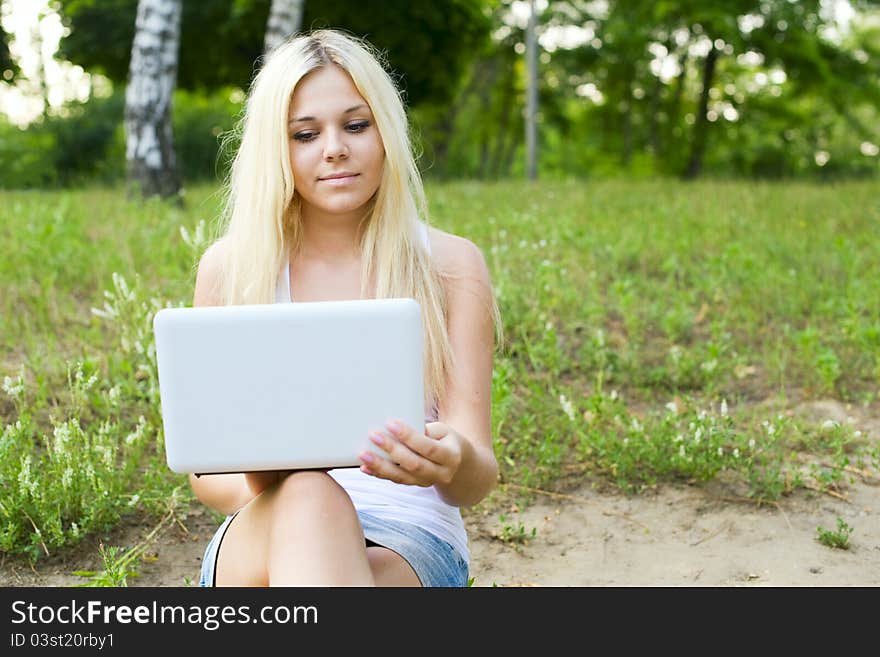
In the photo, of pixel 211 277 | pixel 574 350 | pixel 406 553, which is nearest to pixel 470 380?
pixel 406 553

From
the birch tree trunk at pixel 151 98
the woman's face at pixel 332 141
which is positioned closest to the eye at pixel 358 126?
the woman's face at pixel 332 141

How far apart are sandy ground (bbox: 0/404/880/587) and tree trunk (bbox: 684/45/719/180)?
13006 mm

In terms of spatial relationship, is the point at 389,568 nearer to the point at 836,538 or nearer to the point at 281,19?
the point at 836,538

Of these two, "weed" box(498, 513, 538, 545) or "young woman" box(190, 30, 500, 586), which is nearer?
"young woman" box(190, 30, 500, 586)

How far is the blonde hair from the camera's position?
2178 millimetres

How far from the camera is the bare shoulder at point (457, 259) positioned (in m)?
2.35

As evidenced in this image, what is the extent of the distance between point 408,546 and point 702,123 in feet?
51.8

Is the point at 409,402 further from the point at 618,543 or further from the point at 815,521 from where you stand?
the point at 815,521

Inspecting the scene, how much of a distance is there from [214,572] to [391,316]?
29.4 inches

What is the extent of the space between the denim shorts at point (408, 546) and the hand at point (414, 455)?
0.26 m

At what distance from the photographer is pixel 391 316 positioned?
1.75 meters

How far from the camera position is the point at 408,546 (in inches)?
82.3

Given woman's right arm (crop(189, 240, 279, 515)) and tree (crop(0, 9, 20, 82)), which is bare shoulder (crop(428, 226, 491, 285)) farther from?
tree (crop(0, 9, 20, 82))

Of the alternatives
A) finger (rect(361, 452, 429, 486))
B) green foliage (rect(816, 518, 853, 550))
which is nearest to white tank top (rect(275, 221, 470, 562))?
finger (rect(361, 452, 429, 486))
